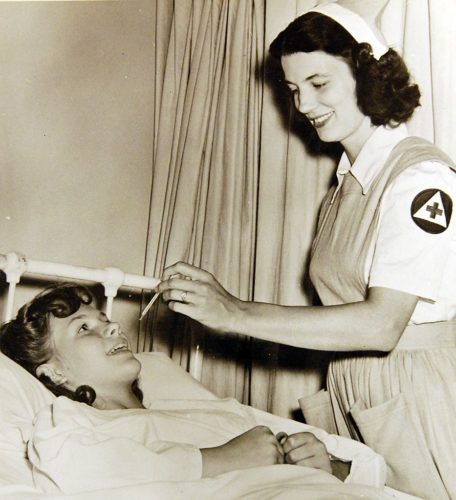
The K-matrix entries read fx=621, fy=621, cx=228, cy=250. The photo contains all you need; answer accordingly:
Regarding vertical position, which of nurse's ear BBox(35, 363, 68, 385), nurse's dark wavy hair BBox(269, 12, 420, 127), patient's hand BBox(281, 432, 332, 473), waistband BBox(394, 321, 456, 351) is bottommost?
patient's hand BBox(281, 432, 332, 473)

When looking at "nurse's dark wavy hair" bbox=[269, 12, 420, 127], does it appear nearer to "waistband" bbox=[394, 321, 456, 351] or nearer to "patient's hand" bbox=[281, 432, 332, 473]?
"waistband" bbox=[394, 321, 456, 351]

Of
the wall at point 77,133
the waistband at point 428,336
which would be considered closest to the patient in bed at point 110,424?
the waistband at point 428,336

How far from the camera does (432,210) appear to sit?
103 cm

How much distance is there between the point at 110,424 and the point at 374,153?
2.32ft

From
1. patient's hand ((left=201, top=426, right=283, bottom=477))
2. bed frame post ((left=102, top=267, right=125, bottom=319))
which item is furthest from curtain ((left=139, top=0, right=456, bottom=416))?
patient's hand ((left=201, top=426, right=283, bottom=477))

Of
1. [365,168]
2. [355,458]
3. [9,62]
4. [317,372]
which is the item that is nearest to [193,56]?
[9,62]

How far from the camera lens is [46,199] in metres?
1.70

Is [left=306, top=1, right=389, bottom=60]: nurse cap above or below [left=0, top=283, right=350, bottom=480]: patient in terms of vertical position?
above

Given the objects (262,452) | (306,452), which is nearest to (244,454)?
(262,452)

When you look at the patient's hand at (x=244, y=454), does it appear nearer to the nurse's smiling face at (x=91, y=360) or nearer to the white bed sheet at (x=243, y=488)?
the white bed sheet at (x=243, y=488)

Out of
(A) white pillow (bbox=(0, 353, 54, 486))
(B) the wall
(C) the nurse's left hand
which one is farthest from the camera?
(B) the wall

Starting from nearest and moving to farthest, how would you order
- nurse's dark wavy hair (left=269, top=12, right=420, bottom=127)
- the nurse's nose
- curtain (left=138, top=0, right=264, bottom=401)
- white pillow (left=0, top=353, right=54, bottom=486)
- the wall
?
white pillow (left=0, top=353, right=54, bottom=486) → nurse's dark wavy hair (left=269, top=12, right=420, bottom=127) → the nurse's nose → the wall → curtain (left=138, top=0, right=264, bottom=401)

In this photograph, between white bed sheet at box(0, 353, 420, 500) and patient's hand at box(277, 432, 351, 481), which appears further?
patient's hand at box(277, 432, 351, 481)

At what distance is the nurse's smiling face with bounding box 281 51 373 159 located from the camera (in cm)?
121
